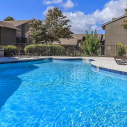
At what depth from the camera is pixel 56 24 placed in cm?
2514

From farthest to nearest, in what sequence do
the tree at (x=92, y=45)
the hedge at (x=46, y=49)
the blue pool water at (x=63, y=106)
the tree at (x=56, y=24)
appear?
the tree at (x=56, y=24), the hedge at (x=46, y=49), the tree at (x=92, y=45), the blue pool water at (x=63, y=106)

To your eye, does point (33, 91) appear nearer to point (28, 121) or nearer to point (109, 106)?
point (28, 121)

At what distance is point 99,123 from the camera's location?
2840mm

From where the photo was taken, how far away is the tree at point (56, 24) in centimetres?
2453

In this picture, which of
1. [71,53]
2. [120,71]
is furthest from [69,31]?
[120,71]

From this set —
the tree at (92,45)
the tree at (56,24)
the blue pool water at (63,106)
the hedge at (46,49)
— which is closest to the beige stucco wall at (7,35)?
the tree at (56,24)

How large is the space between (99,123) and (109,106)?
986 millimetres

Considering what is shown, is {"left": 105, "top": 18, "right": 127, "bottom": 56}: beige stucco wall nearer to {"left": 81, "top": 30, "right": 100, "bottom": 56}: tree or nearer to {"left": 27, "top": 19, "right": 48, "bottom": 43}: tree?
{"left": 81, "top": 30, "right": 100, "bottom": 56}: tree

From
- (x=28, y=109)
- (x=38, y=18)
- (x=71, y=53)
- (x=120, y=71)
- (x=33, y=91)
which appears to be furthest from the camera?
(x=38, y=18)

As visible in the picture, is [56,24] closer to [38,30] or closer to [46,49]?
[38,30]

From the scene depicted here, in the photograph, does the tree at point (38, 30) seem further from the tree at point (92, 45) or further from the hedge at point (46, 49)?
the tree at point (92, 45)

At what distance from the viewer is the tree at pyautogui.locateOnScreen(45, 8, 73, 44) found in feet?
80.5

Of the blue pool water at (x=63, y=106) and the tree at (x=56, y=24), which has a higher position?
the tree at (x=56, y=24)

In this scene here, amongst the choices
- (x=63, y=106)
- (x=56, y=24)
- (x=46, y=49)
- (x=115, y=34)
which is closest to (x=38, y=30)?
(x=56, y=24)
